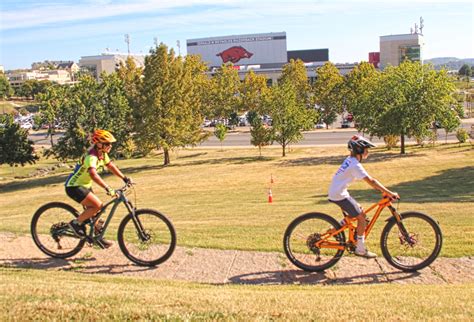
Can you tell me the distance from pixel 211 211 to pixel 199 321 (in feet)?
34.4

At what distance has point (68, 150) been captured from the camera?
39.4 m

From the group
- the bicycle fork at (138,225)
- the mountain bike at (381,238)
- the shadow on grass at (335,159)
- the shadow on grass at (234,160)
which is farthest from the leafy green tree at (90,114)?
the mountain bike at (381,238)

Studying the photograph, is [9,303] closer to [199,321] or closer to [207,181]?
[199,321]

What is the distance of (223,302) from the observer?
18.3 ft

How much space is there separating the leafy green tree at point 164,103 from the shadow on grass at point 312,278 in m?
35.7

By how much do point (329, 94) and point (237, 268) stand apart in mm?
68637

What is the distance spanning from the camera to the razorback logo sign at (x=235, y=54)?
468 feet

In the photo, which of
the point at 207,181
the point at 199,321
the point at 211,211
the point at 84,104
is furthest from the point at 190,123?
the point at 199,321

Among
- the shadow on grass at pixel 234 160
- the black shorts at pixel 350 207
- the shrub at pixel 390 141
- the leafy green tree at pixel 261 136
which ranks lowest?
the shadow on grass at pixel 234 160

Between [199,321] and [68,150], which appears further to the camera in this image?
[68,150]

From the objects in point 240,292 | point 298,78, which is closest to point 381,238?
point 240,292

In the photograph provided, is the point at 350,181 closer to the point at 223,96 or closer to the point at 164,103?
the point at 164,103

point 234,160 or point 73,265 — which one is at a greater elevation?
point 73,265

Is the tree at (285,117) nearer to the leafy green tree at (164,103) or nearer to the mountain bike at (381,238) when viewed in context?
the leafy green tree at (164,103)
